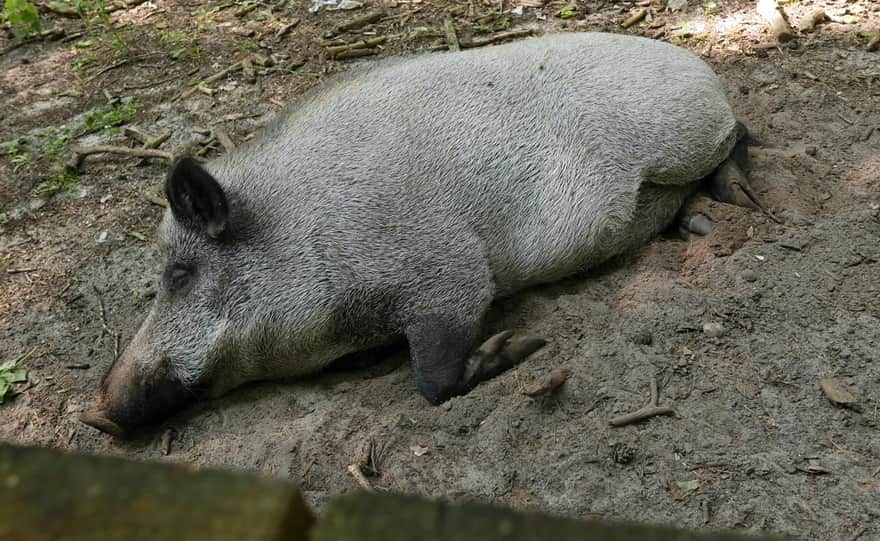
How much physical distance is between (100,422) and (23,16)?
14.7 ft

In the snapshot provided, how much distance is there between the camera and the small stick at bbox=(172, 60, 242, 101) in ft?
17.0

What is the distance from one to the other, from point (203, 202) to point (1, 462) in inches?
91.7

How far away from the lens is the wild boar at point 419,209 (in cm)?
307

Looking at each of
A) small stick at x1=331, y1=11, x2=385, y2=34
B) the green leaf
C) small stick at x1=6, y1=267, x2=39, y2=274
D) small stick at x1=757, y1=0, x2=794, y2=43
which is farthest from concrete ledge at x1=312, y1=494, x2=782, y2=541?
small stick at x1=331, y1=11, x2=385, y2=34

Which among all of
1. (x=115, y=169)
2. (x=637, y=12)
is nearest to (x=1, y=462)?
(x=115, y=169)

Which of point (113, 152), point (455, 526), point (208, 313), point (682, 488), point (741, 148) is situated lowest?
point (682, 488)

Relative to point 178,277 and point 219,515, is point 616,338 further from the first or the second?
point 219,515

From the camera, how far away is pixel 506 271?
11.1 feet

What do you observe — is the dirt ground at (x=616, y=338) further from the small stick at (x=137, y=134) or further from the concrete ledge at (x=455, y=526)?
the concrete ledge at (x=455, y=526)

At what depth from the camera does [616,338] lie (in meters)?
2.97

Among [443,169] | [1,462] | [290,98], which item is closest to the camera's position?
[1,462]

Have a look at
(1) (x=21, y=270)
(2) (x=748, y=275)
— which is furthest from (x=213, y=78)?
(2) (x=748, y=275)

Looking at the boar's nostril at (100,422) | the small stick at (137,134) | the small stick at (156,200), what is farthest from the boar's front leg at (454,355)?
the small stick at (137,134)

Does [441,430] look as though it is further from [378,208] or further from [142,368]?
[142,368]
